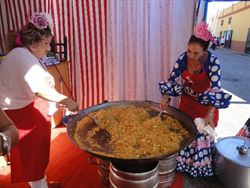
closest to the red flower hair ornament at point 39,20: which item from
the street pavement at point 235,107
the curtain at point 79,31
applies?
the curtain at point 79,31

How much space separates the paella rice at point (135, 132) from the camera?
5.65 feet

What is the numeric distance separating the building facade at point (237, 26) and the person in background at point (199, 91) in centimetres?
1806

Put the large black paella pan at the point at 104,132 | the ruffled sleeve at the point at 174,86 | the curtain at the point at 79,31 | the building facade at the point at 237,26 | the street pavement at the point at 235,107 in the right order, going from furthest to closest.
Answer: the building facade at the point at 237,26 < the street pavement at the point at 235,107 < the curtain at the point at 79,31 < the ruffled sleeve at the point at 174,86 < the large black paella pan at the point at 104,132

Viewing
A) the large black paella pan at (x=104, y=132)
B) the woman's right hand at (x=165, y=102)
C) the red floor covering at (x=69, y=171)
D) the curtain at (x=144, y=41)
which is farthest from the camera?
the curtain at (x=144, y=41)

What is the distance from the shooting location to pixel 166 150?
1698mm

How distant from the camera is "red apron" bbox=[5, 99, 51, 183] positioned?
1921 millimetres

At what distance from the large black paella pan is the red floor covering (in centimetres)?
93

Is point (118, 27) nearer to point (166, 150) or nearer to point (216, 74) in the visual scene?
point (216, 74)

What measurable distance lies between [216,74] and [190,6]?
3.77 ft

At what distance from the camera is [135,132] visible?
79.0 inches

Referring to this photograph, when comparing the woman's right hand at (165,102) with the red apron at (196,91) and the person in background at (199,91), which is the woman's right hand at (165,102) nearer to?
the person in background at (199,91)

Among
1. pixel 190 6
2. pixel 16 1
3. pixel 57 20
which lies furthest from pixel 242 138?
pixel 16 1

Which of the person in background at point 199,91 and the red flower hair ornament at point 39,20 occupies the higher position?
the red flower hair ornament at point 39,20

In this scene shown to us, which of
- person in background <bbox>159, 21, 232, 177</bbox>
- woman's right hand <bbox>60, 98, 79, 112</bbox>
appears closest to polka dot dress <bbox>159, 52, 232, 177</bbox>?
person in background <bbox>159, 21, 232, 177</bbox>
